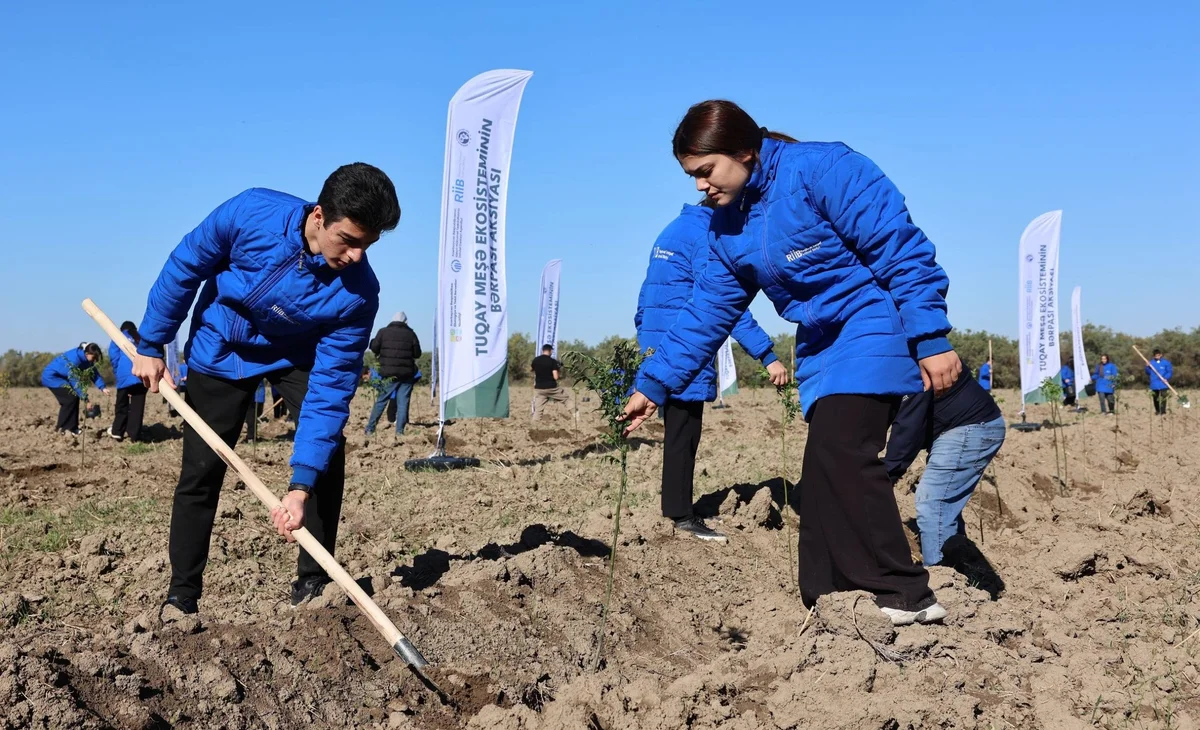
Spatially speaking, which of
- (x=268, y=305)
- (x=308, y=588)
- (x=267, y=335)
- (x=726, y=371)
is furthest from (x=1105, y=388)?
(x=268, y=305)

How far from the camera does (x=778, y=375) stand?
18.3 feet

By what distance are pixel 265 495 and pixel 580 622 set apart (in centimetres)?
138

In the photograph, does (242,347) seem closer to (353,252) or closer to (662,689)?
(353,252)

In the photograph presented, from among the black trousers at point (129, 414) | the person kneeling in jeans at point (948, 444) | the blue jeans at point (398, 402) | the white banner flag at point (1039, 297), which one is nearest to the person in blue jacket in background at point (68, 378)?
the black trousers at point (129, 414)

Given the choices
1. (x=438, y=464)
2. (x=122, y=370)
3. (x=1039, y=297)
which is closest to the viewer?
(x=438, y=464)

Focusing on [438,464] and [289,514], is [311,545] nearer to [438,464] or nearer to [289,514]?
[289,514]

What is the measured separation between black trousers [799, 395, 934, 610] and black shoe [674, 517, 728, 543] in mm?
1924

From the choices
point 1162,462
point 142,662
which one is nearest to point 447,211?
point 142,662

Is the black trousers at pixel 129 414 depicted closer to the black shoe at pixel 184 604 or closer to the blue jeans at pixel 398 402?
the blue jeans at pixel 398 402

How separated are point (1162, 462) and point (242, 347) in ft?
29.5

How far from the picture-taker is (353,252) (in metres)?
Result: 3.54

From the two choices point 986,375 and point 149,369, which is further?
Answer: point 986,375

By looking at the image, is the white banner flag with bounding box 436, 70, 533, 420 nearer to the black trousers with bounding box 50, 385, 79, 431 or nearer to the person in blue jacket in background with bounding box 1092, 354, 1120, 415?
the black trousers with bounding box 50, 385, 79, 431

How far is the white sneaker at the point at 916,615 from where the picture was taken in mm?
3383
